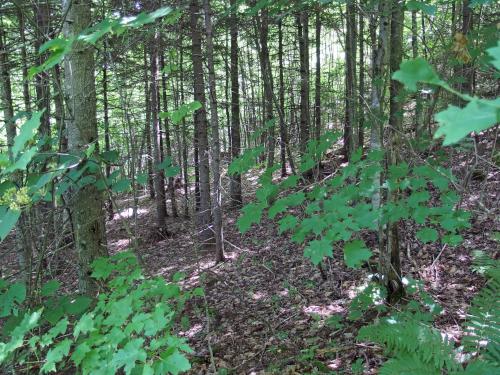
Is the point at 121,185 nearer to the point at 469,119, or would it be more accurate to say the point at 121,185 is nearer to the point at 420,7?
the point at 420,7

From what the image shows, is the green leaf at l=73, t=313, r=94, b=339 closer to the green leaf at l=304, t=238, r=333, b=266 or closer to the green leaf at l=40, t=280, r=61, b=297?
the green leaf at l=40, t=280, r=61, b=297

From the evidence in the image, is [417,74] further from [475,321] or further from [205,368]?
[205,368]

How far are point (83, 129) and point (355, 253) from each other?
2542 millimetres

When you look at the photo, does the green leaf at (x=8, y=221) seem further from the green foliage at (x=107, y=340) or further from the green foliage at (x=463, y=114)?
the green foliage at (x=463, y=114)

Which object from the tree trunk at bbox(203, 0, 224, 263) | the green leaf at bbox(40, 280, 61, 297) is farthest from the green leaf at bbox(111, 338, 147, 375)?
the tree trunk at bbox(203, 0, 224, 263)

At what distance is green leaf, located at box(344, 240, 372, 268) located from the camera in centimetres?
222

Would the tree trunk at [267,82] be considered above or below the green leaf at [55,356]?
above

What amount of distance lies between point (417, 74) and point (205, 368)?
14.9ft

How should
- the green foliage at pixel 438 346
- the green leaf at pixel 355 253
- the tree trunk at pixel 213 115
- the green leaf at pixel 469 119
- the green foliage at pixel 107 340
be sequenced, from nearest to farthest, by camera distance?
the green leaf at pixel 469 119, the green foliage at pixel 107 340, the green leaf at pixel 355 253, the green foliage at pixel 438 346, the tree trunk at pixel 213 115

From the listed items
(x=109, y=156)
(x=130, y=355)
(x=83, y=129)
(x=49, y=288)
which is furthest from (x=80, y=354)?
(x=83, y=129)

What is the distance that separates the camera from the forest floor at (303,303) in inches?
162

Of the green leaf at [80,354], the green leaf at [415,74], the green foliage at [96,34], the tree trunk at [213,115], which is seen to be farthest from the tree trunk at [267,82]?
the green leaf at [415,74]

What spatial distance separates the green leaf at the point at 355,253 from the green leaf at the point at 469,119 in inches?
62.1

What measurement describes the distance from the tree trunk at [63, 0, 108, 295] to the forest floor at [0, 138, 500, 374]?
0.44 metres
